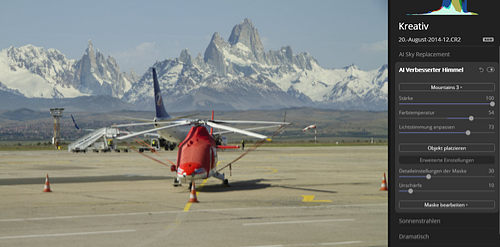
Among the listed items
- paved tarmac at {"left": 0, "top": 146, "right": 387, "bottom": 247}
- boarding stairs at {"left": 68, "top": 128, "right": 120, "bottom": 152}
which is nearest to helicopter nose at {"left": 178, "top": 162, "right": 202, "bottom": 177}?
paved tarmac at {"left": 0, "top": 146, "right": 387, "bottom": 247}

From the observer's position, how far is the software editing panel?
5395 mm

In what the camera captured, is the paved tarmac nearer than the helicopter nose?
Yes

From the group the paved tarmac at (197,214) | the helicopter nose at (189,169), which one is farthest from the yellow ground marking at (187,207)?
the helicopter nose at (189,169)

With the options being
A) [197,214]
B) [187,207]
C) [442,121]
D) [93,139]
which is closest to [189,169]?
[187,207]

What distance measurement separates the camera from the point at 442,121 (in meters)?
5.54

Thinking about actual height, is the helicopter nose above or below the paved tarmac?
above

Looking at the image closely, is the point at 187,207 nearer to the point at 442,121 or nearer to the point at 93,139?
the point at 442,121

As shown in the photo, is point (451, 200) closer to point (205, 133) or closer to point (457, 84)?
point (457, 84)

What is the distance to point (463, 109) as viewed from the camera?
554cm

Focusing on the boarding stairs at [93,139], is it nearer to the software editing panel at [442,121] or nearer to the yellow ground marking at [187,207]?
the yellow ground marking at [187,207]

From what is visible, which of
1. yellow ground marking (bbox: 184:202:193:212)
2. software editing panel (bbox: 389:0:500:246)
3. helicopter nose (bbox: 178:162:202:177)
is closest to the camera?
software editing panel (bbox: 389:0:500:246)

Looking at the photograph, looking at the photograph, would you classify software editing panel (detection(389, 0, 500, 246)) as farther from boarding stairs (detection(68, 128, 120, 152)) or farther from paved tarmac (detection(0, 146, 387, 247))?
boarding stairs (detection(68, 128, 120, 152))

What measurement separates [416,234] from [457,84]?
1325 mm

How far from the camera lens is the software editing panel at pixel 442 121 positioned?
5.39 m
